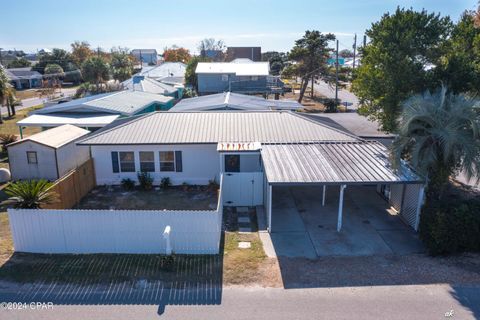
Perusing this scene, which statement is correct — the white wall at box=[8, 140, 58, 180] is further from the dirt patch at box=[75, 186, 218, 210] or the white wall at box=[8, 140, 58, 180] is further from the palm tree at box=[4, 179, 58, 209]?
the palm tree at box=[4, 179, 58, 209]

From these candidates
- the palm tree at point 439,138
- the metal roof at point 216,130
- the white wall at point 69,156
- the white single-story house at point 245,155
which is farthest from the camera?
the white wall at point 69,156

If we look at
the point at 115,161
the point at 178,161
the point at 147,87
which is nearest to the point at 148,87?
the point at 147,87

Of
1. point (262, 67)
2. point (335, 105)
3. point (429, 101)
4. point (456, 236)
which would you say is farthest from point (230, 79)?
point (456, 236)

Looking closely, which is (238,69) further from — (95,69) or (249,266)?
(249,266)

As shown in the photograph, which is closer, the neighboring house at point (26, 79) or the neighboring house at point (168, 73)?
the neighboring house at point (168, 73)

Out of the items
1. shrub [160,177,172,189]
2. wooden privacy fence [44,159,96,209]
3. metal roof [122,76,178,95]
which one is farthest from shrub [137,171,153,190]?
metal roof [122,76,178,95]

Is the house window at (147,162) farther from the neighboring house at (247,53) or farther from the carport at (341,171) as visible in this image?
the neighboring house at (247,53)

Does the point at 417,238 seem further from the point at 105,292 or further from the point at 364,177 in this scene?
the point at 105,292

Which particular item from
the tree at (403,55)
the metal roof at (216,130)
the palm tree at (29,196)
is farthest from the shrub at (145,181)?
the tree at (403,55)
